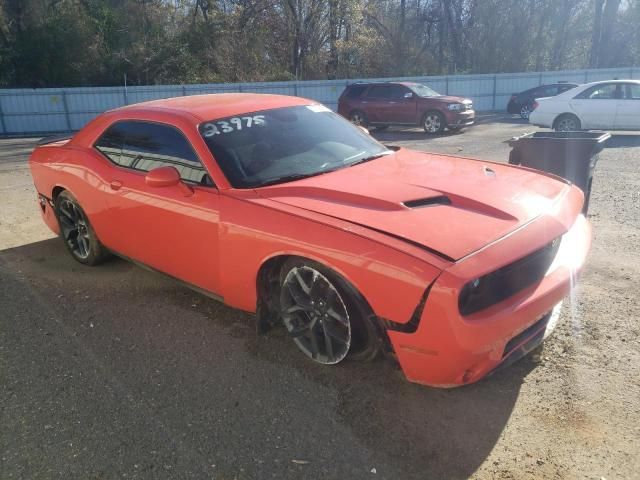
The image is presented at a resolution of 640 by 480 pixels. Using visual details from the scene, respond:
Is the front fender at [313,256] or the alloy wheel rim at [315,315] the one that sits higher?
the front fender at [313,256]

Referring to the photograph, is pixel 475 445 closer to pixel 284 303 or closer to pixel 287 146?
pixel 284 303

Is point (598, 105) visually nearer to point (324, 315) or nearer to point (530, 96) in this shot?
point (530, 96)

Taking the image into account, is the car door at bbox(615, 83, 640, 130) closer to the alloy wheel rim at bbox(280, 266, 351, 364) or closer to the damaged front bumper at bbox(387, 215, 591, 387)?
the damaged front bumper at bbox(387, 215, 591, 387)

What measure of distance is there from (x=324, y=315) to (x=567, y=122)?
468 inches

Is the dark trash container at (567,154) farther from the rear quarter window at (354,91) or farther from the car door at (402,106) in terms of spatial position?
the rear quarter window at (354,91)

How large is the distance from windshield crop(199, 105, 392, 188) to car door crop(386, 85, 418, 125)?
12126mm

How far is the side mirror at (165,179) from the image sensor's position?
352cm

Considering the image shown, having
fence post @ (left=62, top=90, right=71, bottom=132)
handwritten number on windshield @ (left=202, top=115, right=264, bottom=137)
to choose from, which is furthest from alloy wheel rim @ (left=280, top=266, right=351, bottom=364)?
fence post @ (left=62, top=90, right=71, bottom=132)

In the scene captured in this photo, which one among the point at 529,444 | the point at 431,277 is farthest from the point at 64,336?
the point at 529,444

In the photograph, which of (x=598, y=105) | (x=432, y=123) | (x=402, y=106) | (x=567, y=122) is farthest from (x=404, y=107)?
(x=598, y=105)

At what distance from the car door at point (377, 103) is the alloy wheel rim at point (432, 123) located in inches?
48.1

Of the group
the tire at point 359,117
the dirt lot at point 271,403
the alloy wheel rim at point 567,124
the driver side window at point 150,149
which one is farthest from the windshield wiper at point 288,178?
the tire at point 359,117

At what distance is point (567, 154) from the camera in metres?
5.25

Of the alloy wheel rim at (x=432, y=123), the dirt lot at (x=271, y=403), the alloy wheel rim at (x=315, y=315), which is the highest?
the alloy wheel rim at (x=432, y=123)
